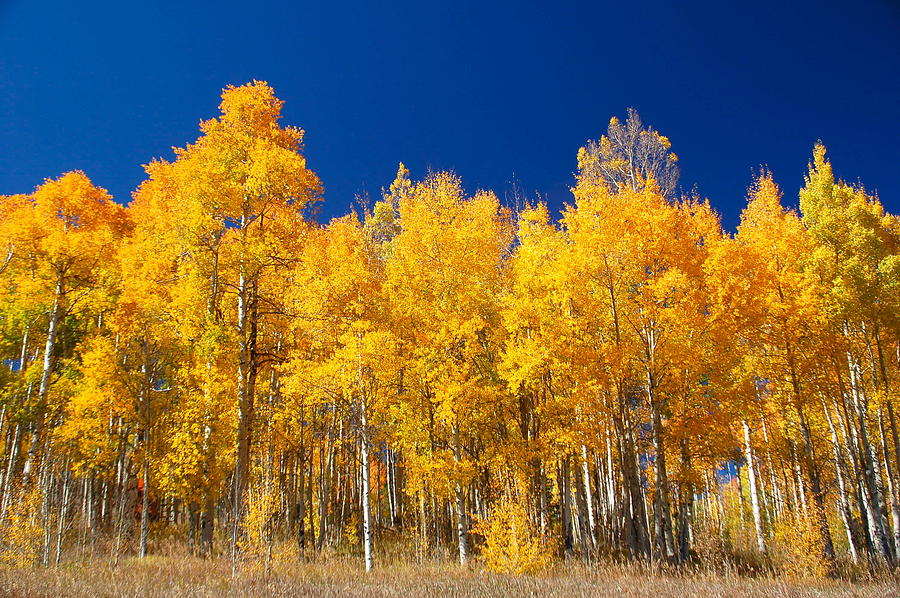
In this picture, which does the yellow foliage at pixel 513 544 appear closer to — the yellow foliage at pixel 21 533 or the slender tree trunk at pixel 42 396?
the yellow foliage at pixel 21 533

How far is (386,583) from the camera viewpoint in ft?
30.5

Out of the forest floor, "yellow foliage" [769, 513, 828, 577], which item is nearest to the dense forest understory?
"yellow foliage" [769, 513, 828, 577]

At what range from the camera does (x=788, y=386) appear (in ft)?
43.2

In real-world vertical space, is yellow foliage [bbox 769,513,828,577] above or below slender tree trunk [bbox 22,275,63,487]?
below

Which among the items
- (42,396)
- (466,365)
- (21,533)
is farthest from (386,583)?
(42,396)

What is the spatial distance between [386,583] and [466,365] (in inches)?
198

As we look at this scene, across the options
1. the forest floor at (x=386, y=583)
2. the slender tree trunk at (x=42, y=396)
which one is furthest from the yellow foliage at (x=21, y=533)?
the slender tree trunk at (x=42, y=396)

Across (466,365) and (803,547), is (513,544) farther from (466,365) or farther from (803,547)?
(803,547)

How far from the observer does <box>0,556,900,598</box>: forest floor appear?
745 centimetres

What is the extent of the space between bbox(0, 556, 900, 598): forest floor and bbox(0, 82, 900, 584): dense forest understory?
197 mm

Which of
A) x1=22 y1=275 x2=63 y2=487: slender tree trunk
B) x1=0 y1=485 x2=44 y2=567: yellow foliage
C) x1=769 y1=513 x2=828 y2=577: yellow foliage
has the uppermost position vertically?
x1=22 y1=275 x2=63 y2=487: slender tree trunk

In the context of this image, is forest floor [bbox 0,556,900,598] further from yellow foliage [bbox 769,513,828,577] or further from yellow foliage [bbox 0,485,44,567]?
yellow foliage [bbox 0,485,44,567]

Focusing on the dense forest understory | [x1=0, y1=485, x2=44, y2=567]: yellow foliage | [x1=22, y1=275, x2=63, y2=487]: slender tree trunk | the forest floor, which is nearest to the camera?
the forest floor

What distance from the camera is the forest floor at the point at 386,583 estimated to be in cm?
745
